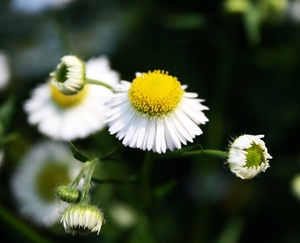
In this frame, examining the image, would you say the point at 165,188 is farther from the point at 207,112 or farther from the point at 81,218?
the point at 207,112

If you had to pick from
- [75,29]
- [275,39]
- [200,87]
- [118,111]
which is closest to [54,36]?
[75,29]

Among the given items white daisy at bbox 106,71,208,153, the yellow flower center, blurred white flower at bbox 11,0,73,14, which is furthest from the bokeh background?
white daisy at bbox 106,71,208,153

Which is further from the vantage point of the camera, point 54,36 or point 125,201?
point 54,36

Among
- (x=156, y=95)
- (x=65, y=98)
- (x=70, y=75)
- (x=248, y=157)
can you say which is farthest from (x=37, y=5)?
(x=248, y=157)

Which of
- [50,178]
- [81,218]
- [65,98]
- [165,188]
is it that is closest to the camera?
[81,218]

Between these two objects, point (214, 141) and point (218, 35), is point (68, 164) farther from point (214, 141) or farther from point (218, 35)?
point (218, 35)
